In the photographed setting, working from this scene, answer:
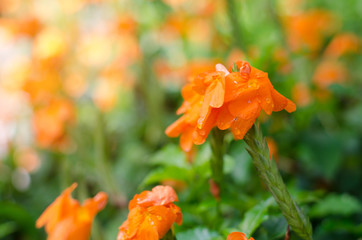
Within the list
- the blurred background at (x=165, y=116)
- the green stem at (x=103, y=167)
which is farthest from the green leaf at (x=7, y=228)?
the green stem at (x=103, y=167)

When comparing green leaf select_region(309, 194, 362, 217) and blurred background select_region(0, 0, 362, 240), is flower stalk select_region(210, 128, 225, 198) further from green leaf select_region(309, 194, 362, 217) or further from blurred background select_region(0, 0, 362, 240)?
green leaf select_region(309, 194, 362, 217)

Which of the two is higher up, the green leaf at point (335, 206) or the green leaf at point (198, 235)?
the green leaf at point (198, 235)

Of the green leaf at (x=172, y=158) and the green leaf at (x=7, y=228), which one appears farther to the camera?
the green leaf at (x=7, y=228)

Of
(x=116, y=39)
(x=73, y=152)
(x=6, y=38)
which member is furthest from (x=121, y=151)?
(x=6, y=38)

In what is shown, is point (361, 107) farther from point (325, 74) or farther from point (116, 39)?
point (116, 39)

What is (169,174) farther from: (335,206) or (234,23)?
(234,23)

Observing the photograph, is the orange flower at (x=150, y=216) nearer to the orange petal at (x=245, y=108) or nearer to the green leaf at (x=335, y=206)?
the orange petal at (x=245, y=108)

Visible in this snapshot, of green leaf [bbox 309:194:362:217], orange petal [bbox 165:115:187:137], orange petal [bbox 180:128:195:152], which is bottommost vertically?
green leaf [bbox 309:194:362:217]

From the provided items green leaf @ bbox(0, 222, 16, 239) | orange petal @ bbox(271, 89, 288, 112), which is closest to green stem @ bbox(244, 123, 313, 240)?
orange petal @ bbox(271, 89, 288, 112)
